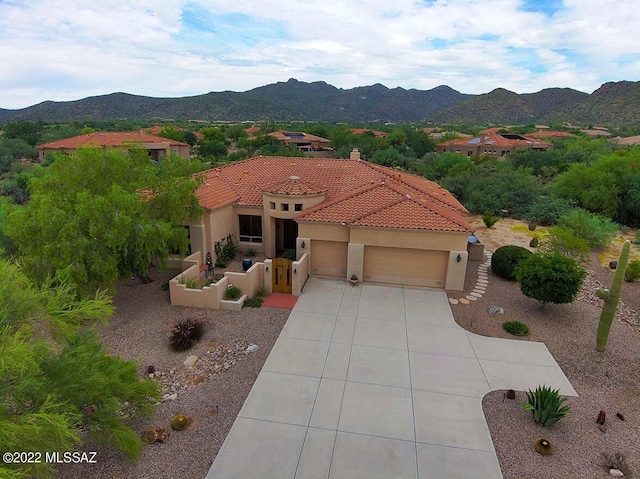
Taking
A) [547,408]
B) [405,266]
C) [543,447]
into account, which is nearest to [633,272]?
[405,266]

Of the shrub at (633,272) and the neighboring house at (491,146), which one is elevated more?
the neighboring house at (491,146)

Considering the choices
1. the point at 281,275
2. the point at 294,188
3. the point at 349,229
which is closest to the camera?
the point at 281,275

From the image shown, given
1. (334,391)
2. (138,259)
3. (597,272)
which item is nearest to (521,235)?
(597,272)

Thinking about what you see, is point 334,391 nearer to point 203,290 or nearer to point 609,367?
point 203,290

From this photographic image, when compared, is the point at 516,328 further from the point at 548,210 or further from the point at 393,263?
the point at 548,210

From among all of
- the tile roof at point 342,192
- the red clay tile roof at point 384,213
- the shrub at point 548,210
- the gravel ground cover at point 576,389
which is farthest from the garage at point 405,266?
the shrub at point 548,210

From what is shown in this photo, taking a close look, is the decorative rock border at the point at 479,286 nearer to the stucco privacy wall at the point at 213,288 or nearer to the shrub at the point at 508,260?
the shrub at the point at 508,260

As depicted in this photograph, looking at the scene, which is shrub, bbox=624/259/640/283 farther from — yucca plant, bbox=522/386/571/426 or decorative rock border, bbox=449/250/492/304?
yucca plant, bbox=522/386/571/426
